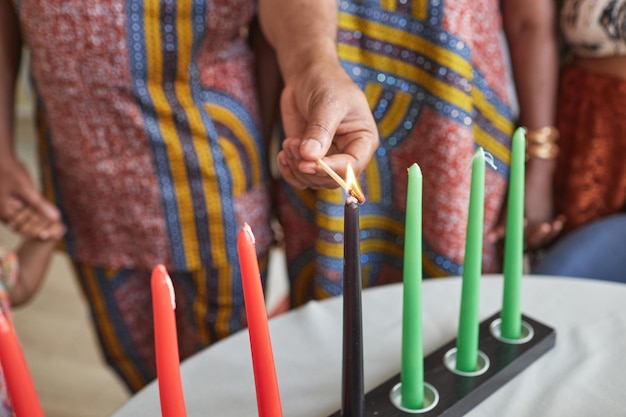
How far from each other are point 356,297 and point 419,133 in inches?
23.9

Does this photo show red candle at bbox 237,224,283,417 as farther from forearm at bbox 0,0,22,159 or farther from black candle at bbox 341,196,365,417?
forearm at bbox 0,0,22,159

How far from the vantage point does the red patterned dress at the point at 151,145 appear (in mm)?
1041

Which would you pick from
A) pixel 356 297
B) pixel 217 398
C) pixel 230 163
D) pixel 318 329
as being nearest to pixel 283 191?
pixel 230 163

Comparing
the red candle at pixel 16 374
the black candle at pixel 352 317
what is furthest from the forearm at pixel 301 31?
the red candle at pixel 16 374

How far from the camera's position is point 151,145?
44.3 inches

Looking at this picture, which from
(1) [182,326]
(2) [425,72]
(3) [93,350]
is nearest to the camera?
(2) [425,72]

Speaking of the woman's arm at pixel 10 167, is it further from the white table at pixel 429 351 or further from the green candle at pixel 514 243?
the green candle at pixel 514 243

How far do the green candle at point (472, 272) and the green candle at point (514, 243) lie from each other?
7cm

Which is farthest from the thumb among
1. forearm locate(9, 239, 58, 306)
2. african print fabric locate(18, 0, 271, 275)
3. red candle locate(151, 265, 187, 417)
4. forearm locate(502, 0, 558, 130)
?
forearm locate(9, 239, 58, 306)

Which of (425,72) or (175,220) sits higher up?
(425,72)

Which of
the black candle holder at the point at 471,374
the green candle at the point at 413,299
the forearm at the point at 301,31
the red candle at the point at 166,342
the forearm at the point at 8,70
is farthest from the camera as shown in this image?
the forearm at the point at 8,70

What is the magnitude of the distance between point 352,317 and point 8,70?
0.98 meters

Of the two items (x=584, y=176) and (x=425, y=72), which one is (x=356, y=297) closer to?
(x=425, y=72)

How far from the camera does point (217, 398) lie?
686 millimetres
